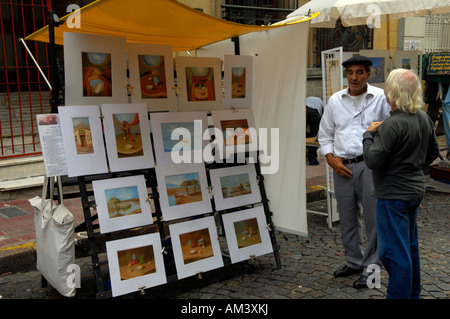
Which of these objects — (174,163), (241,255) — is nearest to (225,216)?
(241,255)

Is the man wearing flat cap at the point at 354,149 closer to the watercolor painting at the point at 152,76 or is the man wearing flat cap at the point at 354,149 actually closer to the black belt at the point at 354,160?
the black belt at the point at 354,160

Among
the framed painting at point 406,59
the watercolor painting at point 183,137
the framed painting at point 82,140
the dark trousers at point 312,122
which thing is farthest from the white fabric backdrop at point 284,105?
the dark trousers at point 312,122

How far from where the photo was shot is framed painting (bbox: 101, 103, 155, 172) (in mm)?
3746

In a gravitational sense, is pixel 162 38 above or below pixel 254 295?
above

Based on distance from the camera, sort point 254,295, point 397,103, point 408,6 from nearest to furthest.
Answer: point 397,103, point 254,295, point 408,6

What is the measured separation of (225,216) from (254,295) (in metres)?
0.71

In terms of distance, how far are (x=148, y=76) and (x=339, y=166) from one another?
67.9 inches

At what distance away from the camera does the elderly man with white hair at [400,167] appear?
3.23m

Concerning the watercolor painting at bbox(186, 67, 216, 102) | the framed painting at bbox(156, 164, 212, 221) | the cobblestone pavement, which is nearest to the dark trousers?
the cobblestone pavement

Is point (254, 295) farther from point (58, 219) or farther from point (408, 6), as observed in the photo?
point (408, 6)

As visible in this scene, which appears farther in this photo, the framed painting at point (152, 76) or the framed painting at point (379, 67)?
the framed painting at point (379, 67)

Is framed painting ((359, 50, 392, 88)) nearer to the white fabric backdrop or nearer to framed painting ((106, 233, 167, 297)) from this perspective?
the white fabric backdrop

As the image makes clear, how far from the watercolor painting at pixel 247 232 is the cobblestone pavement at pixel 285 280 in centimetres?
27

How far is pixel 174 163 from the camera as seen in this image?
159 inches
